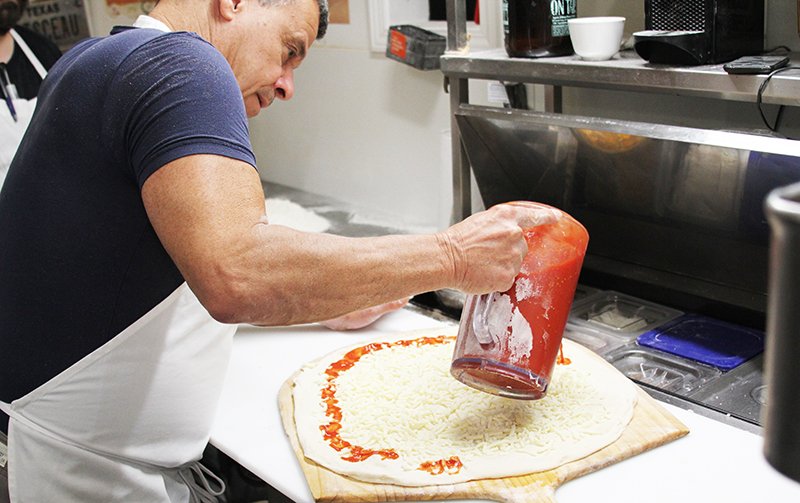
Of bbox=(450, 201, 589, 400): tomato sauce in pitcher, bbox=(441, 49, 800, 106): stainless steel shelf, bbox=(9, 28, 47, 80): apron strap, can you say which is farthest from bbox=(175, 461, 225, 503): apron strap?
bbox=(9, 28, 47, 80): apron strap

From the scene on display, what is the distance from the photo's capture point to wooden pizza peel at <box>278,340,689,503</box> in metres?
1.17

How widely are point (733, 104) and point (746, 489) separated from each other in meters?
0.90

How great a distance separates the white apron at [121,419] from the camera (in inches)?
50.5

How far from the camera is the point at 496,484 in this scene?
3.88 ft

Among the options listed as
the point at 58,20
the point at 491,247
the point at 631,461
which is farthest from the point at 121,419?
the point at 58,20

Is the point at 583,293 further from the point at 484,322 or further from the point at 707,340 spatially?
the point at 484,322

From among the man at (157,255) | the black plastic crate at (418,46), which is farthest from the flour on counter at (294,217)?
the man at (157,255)

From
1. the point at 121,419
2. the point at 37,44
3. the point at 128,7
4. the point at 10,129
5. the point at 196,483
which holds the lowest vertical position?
the point at 196,483

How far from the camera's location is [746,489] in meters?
1.17

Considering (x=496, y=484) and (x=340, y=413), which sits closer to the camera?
(x=496, y=484)

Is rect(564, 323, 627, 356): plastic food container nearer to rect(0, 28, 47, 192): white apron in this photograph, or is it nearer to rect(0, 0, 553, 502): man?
rect(0, 0, 553, 502): man

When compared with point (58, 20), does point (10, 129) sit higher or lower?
lower

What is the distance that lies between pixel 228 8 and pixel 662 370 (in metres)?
1.04

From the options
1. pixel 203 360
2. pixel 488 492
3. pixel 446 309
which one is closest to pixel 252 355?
pixel 203 360
